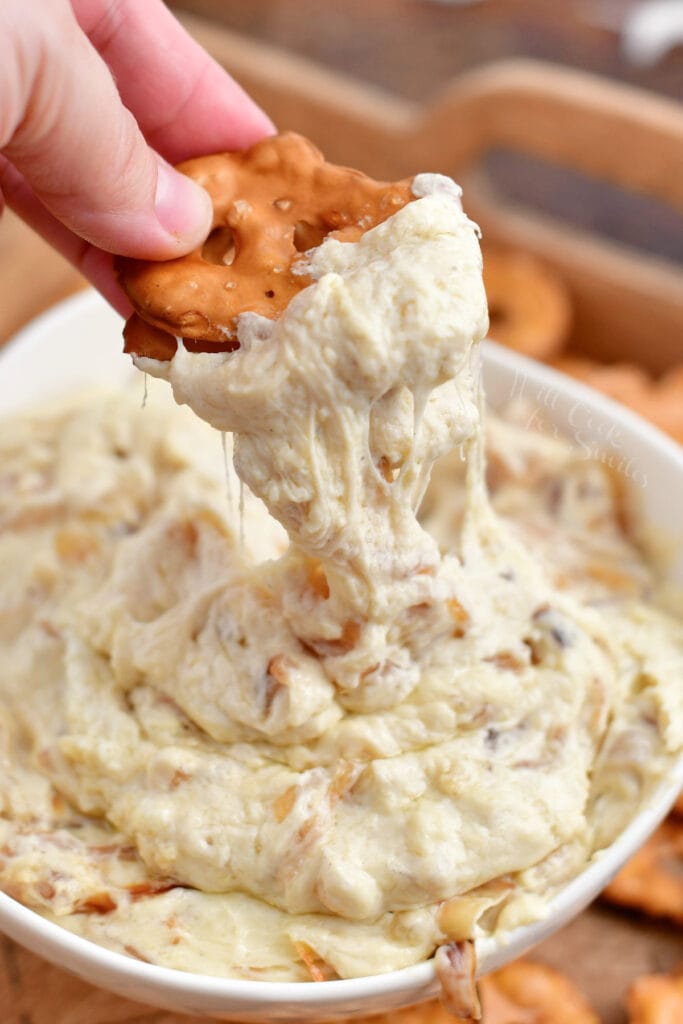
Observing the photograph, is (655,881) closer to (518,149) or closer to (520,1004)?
(520,1004)

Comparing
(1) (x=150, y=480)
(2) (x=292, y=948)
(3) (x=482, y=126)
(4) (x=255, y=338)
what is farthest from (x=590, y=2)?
(2) (x=292, y=948)

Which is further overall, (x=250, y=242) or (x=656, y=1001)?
(x=656, y=1001)

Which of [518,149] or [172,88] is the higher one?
[172,88]

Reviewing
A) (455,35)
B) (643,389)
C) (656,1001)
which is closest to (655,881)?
(656,1001)

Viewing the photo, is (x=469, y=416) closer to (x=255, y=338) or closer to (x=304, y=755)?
(x=255, y=338)

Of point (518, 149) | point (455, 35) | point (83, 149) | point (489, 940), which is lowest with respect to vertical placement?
point (455, 35)

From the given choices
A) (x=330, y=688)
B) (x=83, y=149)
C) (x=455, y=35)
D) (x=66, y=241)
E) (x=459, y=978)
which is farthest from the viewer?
(x=455, y=35)

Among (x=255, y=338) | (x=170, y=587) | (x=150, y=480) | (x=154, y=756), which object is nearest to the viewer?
(x=255, y=338)
